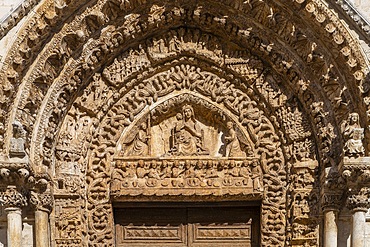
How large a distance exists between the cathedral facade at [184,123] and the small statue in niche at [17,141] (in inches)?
0.6

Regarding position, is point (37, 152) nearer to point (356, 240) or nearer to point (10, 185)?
point (10, 185)

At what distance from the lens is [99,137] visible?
942 centimetres

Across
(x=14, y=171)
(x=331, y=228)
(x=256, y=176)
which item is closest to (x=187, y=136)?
(x=256, y=176)

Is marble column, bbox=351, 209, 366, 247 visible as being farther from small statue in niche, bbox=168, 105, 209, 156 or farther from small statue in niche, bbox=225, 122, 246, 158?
small statue in niche, bbox=168, 105, 209, 156

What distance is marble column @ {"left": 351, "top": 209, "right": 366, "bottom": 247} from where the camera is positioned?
8.47 metres

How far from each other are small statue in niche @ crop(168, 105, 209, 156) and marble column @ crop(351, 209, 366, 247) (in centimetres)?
186

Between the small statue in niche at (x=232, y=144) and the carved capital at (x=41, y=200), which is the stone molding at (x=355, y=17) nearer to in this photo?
the small statue in niche at (x=232, y=144)

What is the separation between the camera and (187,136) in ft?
31.3

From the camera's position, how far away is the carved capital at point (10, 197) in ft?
28.0

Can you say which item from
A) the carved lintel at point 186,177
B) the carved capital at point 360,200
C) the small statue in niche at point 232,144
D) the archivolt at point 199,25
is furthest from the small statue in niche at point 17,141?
the carved capital at point 360,200

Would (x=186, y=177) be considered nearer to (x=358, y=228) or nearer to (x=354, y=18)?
(x=358, y=228)

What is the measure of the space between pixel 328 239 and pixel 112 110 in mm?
2776

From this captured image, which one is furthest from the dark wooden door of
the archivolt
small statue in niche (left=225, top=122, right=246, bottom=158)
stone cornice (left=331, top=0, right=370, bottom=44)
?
stone cornice (left=331, top=0, right=370, bottom=44)

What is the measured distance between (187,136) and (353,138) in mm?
1926
